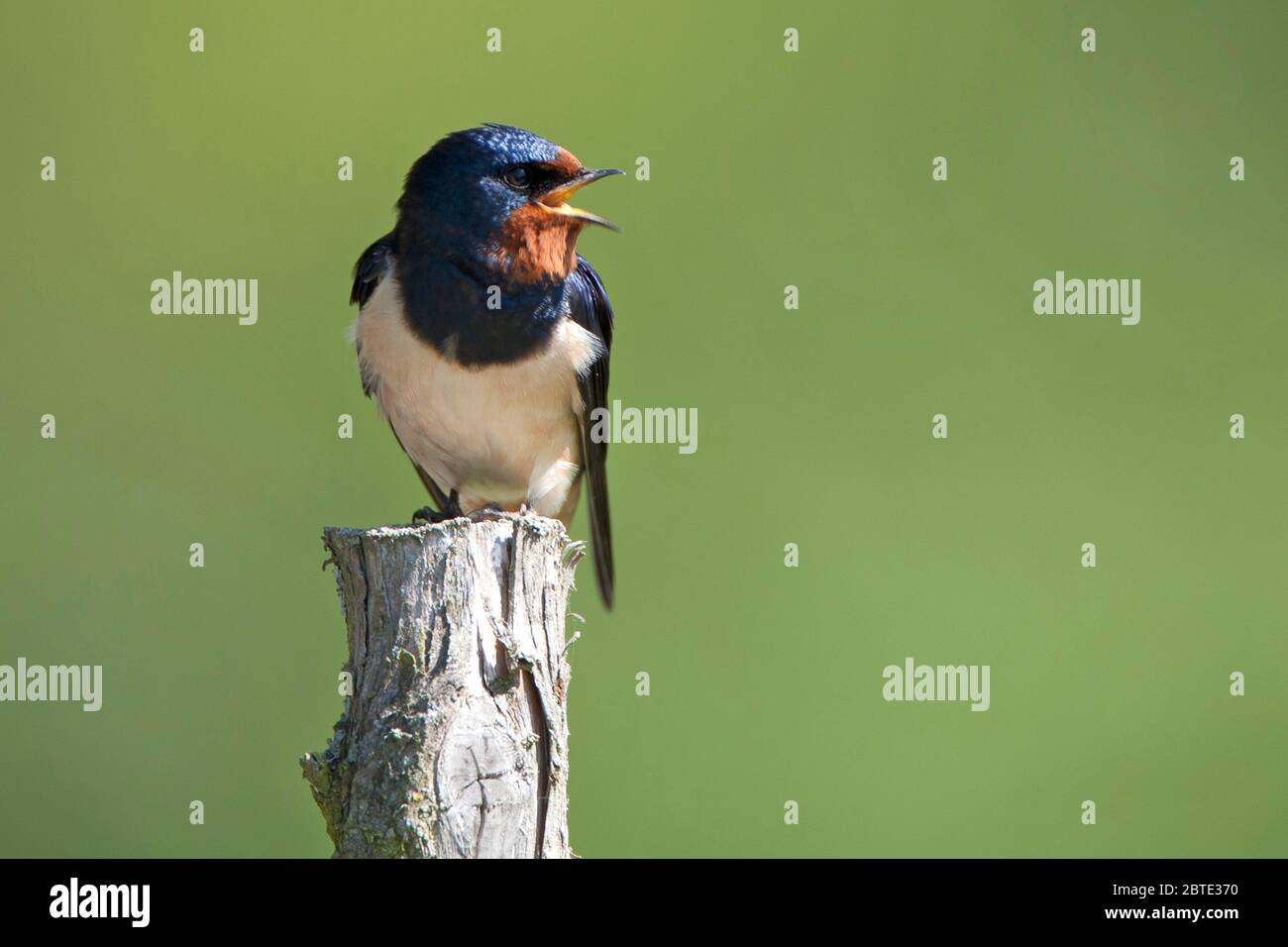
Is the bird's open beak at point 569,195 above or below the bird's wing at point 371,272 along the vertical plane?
above

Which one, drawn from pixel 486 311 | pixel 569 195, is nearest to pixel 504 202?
pixel 569 195

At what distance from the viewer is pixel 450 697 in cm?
340

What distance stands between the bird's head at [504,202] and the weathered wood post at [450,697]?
1.41 meters

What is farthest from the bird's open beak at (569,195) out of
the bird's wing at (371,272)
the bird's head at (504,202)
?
the bird's wing at (371,272)

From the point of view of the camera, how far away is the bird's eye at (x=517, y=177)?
4.91m

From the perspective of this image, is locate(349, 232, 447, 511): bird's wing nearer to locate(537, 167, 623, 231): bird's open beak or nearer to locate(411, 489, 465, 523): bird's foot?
locate(411, 489, 465, 523): bird's foot

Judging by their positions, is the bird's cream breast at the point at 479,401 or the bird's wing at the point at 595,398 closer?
the bird's cream breast at the point at 479,401

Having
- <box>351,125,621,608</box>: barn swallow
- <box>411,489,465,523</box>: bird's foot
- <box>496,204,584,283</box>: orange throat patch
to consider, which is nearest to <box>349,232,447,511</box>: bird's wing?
<box>351,125,621,608</box>: barn swallow

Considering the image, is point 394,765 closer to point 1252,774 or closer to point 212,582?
point 212,582

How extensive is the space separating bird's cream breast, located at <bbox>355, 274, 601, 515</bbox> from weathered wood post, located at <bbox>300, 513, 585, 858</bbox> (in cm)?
136

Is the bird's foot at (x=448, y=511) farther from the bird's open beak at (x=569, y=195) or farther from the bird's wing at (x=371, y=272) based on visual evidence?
the bird's open beak at (x=569, y=195)

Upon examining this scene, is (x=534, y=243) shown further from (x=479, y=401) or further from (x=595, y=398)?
(x=595, y=398)

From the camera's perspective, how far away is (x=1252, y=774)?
9102 millimetres

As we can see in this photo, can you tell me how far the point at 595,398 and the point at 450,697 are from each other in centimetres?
222
